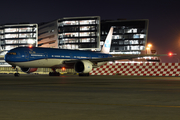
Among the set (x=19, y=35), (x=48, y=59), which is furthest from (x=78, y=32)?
(x=48, y=59)

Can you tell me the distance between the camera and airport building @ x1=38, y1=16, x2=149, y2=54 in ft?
443

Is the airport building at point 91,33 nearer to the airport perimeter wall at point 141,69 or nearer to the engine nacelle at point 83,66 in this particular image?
the airport perimeter wall at point 141,69

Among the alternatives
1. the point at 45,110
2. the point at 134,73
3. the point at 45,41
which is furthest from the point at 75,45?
the point at 45,110

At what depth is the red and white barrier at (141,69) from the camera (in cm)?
3053

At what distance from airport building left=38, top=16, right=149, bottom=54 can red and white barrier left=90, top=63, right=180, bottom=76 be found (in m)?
98.9

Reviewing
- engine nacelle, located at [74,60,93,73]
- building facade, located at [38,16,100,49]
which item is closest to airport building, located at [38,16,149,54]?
building facade, located at [38,16,100,49]

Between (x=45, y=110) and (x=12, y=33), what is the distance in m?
161

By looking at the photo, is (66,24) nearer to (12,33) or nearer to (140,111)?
(12,33)

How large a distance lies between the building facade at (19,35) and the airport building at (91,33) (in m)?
6.19

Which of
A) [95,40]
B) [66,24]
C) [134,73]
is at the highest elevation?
[66,24]

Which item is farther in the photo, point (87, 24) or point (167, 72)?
point (87, 24)

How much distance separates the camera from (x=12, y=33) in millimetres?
160375

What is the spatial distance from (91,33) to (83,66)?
106455mm

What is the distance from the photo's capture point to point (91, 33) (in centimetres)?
13600
